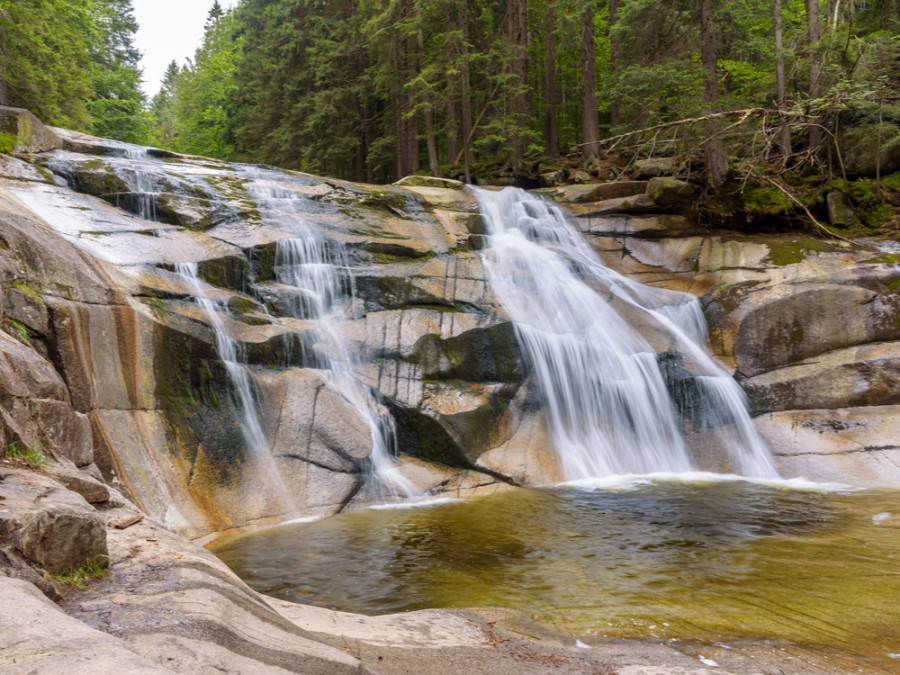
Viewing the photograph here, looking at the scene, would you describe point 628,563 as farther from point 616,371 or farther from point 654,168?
point 654,168

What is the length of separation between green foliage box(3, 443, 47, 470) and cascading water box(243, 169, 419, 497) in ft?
16.7

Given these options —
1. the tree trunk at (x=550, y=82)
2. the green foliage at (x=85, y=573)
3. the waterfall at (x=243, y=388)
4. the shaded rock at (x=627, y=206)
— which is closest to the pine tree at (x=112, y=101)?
the tree trunk at (x=550, y=82)

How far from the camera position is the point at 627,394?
1143cm

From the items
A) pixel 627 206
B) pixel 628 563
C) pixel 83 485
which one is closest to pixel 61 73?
pixel 627 206

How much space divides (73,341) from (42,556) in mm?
4696

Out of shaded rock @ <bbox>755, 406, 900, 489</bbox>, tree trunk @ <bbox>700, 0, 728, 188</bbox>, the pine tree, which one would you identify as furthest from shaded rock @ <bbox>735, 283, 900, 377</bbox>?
the pine tree

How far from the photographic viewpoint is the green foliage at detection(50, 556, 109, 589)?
130 inches

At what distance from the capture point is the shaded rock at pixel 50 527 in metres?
3.19

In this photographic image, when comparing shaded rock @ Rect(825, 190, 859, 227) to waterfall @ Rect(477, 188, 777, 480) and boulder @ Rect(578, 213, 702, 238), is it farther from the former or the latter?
waterfall @ Rect(477, 188, 777, 480)

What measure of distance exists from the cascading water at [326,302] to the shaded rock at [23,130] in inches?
158

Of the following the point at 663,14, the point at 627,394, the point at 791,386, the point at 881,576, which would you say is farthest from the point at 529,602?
the point at 663,14

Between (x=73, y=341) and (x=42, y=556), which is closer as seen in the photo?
(x=42, y=556)

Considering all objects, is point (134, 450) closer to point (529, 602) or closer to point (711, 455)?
point (529, 602)

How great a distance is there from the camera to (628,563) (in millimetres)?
6219
